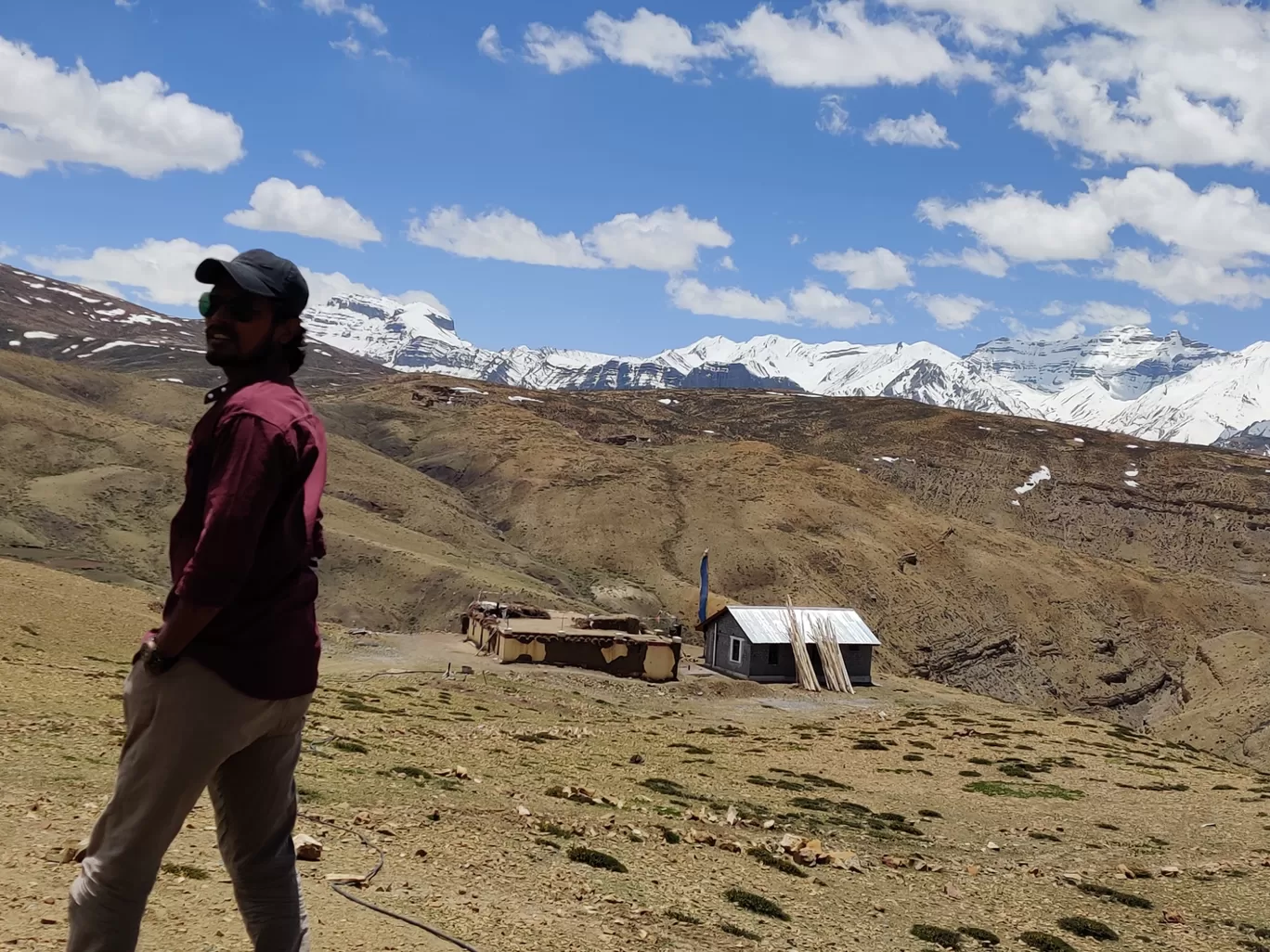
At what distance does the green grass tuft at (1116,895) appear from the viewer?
47.8 feet

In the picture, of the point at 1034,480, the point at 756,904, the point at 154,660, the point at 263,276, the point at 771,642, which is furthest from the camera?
the point at 1034,480

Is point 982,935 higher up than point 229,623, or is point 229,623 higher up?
point 229,623

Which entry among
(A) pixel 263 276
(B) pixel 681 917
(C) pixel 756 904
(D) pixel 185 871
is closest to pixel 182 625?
(A) pixel 263 276

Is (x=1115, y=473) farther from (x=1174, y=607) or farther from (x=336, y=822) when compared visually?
(x=336, y=822)

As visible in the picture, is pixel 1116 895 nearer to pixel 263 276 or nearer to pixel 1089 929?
pixel 1089 929

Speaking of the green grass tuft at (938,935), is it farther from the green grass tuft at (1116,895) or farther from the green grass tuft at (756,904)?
the green grass tuft at (1116,895)

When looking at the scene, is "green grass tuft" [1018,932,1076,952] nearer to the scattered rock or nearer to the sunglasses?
the scattered rock

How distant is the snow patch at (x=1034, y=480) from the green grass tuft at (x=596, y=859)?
12217 centimetres

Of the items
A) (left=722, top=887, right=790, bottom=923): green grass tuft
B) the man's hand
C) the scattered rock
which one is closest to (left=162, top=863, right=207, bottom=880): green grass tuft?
the scattered rock

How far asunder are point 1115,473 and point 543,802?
132938 mm

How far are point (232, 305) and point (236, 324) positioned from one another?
85mm

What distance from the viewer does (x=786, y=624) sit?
5328 cm

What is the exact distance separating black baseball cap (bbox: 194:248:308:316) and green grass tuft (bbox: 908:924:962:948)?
9986mm

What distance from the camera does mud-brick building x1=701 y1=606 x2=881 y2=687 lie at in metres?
51.5
